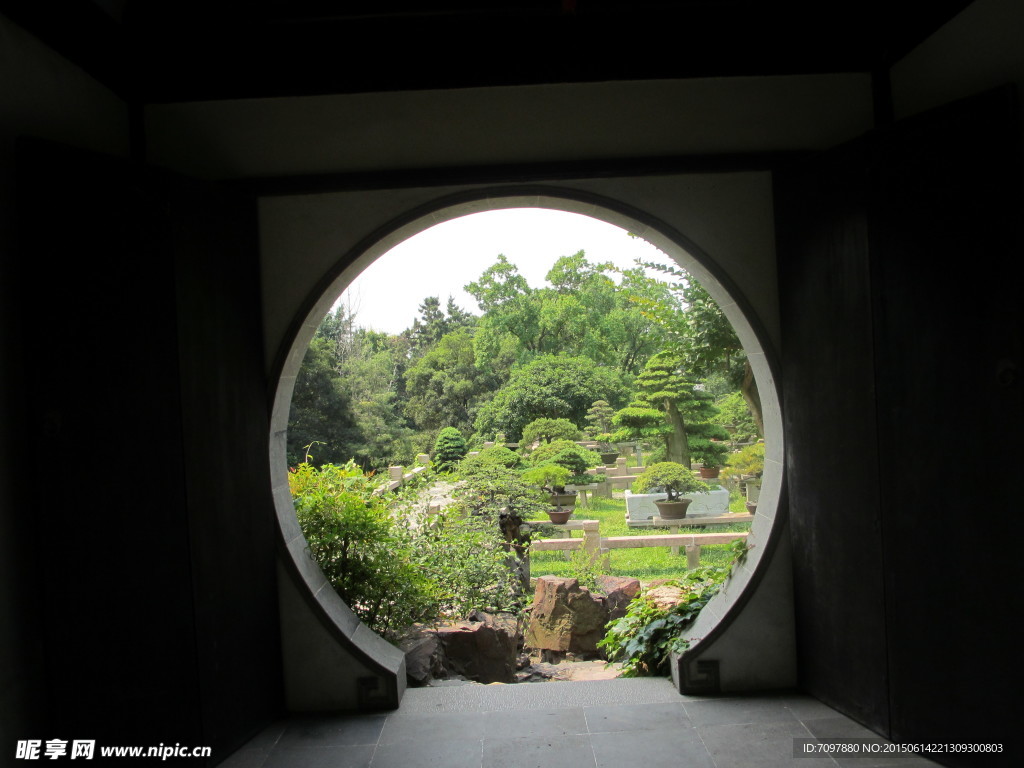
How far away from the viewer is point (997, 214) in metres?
2.02

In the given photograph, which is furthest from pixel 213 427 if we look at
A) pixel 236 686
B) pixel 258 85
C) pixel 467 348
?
pixel 467 348

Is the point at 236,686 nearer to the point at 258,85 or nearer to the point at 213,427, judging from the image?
the point at 213,427

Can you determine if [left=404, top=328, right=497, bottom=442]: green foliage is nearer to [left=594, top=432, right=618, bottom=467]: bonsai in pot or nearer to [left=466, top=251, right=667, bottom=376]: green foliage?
[left=466, top=251, right=667, bottom=376]: green foliage

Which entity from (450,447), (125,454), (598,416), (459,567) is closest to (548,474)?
(450,447)

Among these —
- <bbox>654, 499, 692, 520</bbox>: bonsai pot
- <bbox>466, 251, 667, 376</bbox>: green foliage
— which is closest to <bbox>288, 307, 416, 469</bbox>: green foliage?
<bbox>466, 251, 667, 376</bbox>: green foliage

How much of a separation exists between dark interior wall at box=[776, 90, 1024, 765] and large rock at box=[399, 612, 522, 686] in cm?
172

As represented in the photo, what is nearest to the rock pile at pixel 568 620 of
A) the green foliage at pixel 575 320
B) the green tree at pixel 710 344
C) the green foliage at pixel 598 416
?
the green tree at pixel 710 344

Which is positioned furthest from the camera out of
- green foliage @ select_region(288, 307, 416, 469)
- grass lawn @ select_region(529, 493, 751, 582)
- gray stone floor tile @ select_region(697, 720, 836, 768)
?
green foliage @ select_region(288, 307, 416, 469)

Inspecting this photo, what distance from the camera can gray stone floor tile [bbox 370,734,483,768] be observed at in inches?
95.7

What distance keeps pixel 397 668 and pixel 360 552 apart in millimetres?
568

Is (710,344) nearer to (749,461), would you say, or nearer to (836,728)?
(749,461)

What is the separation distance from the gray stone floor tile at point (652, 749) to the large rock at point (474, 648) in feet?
3.98

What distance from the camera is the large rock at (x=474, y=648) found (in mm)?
3600

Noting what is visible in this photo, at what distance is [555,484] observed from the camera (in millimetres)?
8844
